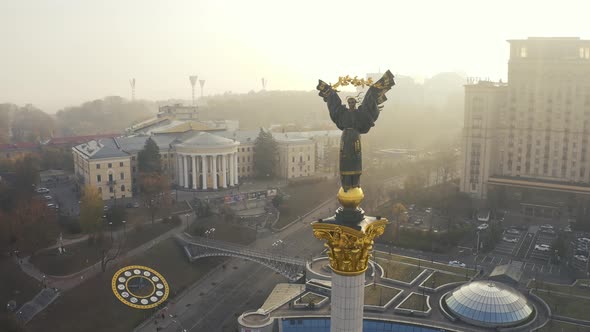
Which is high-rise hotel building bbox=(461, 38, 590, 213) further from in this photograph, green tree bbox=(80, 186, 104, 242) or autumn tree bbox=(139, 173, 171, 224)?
green tree bbox=(80, 186, 104, 242)

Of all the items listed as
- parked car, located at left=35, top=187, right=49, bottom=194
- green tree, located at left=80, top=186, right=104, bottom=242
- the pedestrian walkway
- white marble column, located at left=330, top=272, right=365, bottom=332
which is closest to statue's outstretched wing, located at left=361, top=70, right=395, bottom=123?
white marble column, located at left=330, top=272, right=365, bottom=332

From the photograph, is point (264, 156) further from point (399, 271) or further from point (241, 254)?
point (399, 271)

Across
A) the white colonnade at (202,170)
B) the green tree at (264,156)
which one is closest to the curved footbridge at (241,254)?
the white colonnade at (202,170)

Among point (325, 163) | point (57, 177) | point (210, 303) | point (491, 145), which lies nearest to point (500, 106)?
point (491, 145)

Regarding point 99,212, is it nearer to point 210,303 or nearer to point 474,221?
point 210,303

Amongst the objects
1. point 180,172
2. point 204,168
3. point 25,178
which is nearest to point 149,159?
point 180,172

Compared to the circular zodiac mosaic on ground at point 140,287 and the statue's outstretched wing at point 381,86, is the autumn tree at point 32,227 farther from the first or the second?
the statue's outstretched wing at point 381,86
